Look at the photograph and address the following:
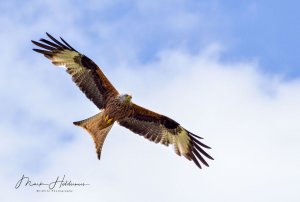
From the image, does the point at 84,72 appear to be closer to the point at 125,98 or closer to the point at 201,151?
the point at 125,98

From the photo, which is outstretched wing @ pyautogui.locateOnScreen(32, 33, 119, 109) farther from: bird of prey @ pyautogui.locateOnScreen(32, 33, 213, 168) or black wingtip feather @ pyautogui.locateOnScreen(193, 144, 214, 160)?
black wingtip feather @ pyautogui.locateOnScreen(193, 144, 214, 160)

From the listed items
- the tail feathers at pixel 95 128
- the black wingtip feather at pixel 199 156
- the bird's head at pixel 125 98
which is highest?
the bird's head at pixel 125 98

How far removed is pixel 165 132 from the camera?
14375 millimetres

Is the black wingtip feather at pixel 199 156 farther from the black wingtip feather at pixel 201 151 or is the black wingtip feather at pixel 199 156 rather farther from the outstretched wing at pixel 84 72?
the outstretched wing at pixel 84 72

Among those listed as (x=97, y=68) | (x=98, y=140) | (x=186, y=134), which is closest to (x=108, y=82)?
(x=97, y=68)

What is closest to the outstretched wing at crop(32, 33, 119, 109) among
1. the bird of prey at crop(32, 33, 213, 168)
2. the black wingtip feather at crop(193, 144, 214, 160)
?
the bird of prey at crop(32, 33, 213, 168)

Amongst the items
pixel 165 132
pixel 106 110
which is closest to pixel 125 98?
pixel 106 110

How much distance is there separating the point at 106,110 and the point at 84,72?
3.37 ft

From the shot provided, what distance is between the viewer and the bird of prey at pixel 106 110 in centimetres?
1327

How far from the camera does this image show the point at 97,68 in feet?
44.3

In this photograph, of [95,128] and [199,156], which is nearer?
[95,128]

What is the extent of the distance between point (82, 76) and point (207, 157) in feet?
11.3

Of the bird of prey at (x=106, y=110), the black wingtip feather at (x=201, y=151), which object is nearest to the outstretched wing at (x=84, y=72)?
the bird of prey at (x=106, y=110)

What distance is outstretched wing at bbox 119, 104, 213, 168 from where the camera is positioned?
14.0 metres
